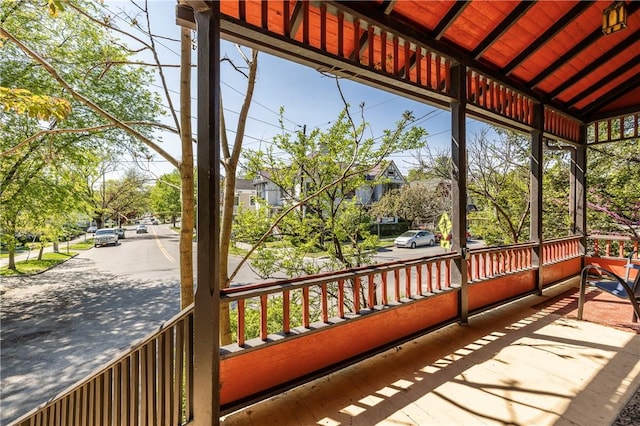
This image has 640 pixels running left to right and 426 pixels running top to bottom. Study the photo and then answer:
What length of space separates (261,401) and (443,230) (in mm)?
3067

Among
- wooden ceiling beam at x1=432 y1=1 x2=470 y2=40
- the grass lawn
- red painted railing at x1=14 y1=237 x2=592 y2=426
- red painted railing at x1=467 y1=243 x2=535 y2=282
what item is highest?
wooden ceiling beam at x1=432 y1=1 x2=470 y2=40

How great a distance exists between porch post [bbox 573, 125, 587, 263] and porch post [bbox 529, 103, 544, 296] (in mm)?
1727

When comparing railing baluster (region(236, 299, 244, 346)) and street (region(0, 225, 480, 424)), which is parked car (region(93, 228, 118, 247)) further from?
railing baluster (region(236, 299, 244, 346))

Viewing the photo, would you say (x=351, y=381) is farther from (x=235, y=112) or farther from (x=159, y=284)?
(x=159, y=284)

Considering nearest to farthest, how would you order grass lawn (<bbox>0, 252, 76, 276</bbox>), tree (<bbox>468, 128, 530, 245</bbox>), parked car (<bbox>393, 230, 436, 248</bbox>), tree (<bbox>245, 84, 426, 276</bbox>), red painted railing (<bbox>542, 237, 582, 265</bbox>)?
red painted railing (<bbox>542, 237, 582, 265</bbox>) → tree (<bbox>245, 84, 426, 276</bbox>) → tree (<bbox>468, 128, 530, 245</bbox>) → grass lawn (<bbox>0, 252, 76, 276</bbox>) → parked car (<bbox>393, 230, 436, 248</bbox>)

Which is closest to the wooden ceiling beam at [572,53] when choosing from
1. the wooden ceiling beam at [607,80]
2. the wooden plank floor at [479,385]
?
the wooden ceiling beam at [607,80]

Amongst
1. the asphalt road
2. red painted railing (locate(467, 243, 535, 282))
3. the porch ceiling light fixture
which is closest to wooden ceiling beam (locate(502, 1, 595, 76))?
the porch ceiling light fixture

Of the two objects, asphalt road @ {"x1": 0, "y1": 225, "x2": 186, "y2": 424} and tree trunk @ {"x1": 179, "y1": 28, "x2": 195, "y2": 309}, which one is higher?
tree trunk @ {"x1": 179, "y1": 28, "x2": 195, "y2": 309}

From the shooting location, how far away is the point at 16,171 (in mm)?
6824

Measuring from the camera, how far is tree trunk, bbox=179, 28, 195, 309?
3.14 m

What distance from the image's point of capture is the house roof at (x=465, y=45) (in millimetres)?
2104

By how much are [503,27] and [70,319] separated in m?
10.1

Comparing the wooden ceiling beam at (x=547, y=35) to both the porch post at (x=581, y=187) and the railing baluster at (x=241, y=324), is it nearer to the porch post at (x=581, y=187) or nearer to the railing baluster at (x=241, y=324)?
the porch post at (x=581, y=187)

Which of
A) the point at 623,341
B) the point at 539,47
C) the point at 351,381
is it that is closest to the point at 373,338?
the point at 351,381
